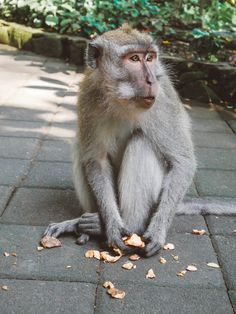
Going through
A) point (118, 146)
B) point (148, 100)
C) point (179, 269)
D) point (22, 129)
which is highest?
point (148, 100)

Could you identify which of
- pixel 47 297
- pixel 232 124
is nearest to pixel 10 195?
pixel 47 297

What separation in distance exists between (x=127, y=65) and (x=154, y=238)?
1.14m

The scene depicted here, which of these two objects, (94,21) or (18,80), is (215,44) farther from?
(18,80)

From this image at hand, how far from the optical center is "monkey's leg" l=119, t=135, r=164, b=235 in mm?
3484

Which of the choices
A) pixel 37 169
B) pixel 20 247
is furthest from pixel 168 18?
pixel 20 247

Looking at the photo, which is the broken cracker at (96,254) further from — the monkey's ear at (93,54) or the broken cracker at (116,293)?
the monkey's ear at (93,54)

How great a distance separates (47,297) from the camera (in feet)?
9.21

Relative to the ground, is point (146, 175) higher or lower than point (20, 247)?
higher

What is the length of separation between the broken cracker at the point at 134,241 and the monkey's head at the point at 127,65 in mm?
859

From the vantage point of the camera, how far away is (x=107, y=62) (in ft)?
11.2

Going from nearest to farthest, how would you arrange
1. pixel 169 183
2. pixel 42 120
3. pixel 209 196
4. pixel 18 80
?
pixel 169 183, pixel 209 196, pixel 42 120, pixel 18 80

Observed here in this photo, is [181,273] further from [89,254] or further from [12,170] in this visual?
[12,170]

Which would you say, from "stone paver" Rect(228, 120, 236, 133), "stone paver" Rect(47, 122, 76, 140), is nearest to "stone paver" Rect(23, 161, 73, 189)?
"stone paver" Rect(47, 122, 76, 140)

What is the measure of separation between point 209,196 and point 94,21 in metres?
6.13
